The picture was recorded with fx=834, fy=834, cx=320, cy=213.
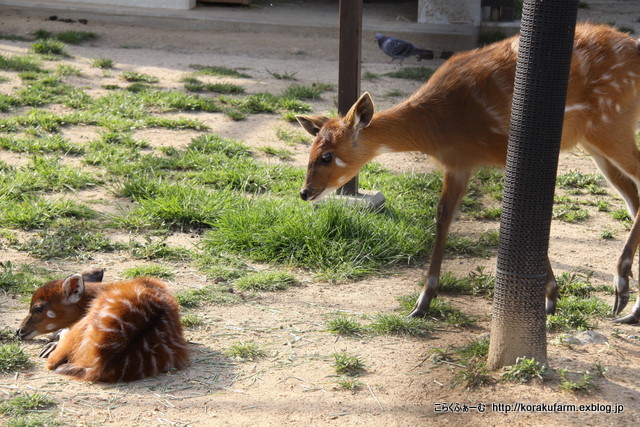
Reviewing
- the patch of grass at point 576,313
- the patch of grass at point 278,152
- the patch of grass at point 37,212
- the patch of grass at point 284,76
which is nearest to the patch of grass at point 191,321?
the patch of grass at point 37,212

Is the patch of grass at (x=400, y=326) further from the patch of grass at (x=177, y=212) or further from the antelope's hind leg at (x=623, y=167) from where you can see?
the patch of grass at (x=177, y=212)

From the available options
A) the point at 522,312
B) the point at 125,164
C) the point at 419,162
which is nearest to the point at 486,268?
the point at 522,312

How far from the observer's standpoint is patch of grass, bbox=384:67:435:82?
9725 millimetres

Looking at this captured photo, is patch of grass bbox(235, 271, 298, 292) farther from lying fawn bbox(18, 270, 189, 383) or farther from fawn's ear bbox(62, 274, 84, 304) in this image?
fawn's ear bbox(62, 274, 84, 304)

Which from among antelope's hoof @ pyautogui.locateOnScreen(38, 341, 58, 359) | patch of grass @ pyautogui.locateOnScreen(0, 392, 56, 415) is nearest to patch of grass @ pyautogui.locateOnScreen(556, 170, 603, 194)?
antelope's hoof @ pyautogui.locateOnScreen(38, 341, 58, 359)

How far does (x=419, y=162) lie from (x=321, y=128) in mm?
2418

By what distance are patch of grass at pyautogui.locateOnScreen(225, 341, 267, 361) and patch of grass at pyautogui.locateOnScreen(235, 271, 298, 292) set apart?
80 centimetres

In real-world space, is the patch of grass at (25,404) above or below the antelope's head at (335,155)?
below

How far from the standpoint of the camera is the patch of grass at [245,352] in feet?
13.5

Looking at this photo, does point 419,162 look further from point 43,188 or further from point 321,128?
point 43,188

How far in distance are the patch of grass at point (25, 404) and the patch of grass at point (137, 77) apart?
5950 millimetres

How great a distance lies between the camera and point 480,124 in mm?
4684

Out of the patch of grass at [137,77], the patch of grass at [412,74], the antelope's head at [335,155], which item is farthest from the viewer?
the patch of grass at [412,74]

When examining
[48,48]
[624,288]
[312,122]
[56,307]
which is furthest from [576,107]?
[48,48]
